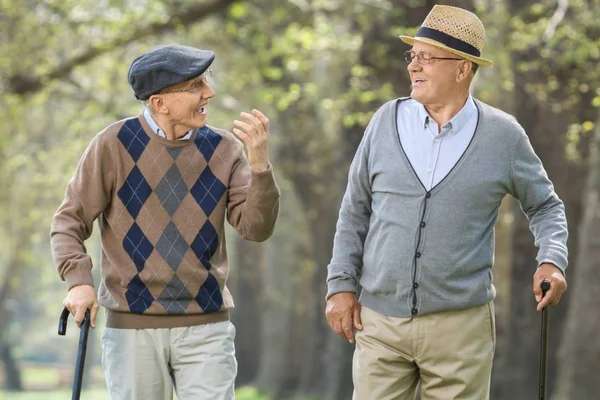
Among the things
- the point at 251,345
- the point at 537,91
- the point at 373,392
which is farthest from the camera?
the point at 251,345

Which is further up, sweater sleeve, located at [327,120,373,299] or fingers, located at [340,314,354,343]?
sweater sleeve, located at [327,120,373,299]

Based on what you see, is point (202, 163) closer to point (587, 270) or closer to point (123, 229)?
point (123, 229)

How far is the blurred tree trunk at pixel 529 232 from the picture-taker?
13922 millimetres

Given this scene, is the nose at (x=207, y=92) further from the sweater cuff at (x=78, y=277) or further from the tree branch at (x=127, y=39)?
the tree branch at (x=127, y=39)

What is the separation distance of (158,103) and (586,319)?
7350mm

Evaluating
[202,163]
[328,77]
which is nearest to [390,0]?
[328,77]

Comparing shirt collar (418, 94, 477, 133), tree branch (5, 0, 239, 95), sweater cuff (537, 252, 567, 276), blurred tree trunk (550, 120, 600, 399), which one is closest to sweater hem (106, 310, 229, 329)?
shirt collar (418, 94, 477, 133)

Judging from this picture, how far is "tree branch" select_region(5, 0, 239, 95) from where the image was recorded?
51.6 feet

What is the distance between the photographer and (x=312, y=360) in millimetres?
23844

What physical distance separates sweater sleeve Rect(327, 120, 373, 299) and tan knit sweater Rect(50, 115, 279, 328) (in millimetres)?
310

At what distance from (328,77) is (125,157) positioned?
1686 cm

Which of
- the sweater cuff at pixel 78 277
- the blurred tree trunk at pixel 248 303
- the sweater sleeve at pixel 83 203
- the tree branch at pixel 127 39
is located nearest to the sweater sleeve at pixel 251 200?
the sweater sleeve at pixel 83 203

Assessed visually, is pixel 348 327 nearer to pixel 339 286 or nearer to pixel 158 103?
pixel 339 286

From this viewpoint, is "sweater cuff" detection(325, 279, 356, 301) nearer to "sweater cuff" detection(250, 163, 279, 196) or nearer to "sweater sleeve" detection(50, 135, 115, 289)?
"sweater cuff" detection(250, 163, 279, 196)
